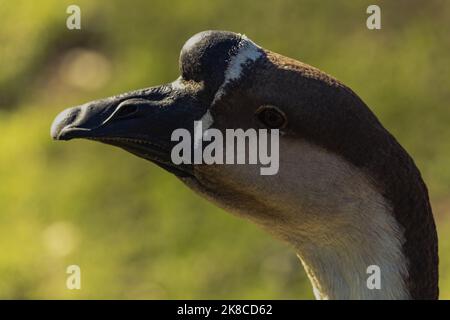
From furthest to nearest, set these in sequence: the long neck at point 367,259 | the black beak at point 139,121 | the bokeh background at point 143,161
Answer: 1. the bokeh background at point 143,161
2. the black beak at point 139,121
3. the long neck at point 367,259

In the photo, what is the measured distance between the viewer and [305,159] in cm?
356

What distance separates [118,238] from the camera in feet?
24.2

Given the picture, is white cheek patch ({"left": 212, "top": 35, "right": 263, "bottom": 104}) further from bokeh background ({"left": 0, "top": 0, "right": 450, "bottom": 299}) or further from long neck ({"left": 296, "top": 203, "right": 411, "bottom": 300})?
bokeh background ({"left": 0, "top": 0, "right": 450, "bottom": 299})

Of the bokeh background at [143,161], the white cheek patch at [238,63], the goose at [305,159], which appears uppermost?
the bokeh background at [143,161]

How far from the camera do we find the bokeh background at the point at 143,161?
7039 mm

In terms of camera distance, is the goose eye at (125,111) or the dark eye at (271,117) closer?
the dark eye at (271,117)

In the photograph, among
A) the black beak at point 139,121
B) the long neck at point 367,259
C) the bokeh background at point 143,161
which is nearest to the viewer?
the long neck at point 367,259

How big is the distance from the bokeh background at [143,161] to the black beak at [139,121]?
331cm

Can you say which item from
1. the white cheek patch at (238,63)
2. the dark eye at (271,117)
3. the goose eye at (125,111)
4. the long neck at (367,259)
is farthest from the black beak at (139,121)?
the long neck at (367,259)

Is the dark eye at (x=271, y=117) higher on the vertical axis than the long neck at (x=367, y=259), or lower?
higher

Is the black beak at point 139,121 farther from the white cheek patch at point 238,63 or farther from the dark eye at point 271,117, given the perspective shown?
the dark eye at point 271,117

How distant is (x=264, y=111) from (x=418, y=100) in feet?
15.9
